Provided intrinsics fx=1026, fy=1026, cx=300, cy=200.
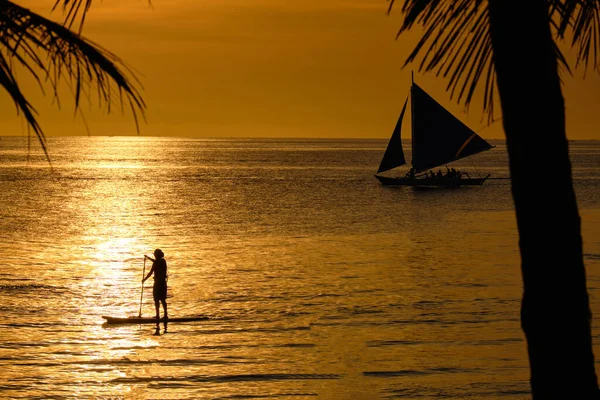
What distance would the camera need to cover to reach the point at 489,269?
3638 centimetres

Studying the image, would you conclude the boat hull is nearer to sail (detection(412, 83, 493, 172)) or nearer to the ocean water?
sail (detection(412, 83, 493, 172))

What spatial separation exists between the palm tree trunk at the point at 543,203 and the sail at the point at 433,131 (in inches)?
3304

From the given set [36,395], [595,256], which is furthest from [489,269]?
[36,395]

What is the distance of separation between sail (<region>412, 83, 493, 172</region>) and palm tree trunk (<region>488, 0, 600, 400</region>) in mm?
83924

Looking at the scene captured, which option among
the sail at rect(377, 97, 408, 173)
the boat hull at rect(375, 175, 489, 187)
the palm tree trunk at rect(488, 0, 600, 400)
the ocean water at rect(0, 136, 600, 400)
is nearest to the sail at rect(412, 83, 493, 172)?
the sail at rect(377, 97, 408, 173)

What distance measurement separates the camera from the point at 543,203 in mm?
3613

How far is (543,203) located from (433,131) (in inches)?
3354

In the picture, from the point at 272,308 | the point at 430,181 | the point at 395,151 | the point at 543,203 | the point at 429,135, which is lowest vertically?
the point at 272,308

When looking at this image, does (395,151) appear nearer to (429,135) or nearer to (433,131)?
(429,135)

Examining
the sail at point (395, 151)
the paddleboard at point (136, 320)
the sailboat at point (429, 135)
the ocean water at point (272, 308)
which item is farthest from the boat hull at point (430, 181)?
the paddleboard at point (136, 320)

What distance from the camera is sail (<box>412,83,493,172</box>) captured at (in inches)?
3450

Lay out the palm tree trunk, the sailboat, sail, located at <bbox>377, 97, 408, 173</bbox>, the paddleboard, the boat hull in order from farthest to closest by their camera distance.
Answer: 1. the boat hull
2. the sailboat
3. sail, located at <bbox>377, 97, 408, 173</bbox>
4. the paddleboard
5. the palm tree trunk

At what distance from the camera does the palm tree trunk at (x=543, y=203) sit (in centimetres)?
361

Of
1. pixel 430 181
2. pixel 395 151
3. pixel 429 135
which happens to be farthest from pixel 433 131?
pixel 430 181
